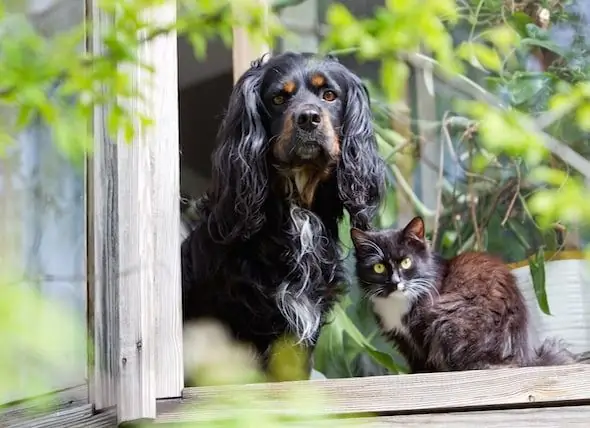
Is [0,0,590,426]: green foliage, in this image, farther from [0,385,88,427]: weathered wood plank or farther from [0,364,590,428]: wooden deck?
[0,385,88,427]: weathered wood plank

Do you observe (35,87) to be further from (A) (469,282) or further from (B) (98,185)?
(A) (469,282)

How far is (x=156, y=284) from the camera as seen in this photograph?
5.71 ft

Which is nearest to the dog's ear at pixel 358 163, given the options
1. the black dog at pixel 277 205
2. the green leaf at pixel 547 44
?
Result: the black dog at pixel 277 205

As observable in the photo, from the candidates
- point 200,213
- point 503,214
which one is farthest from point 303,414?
point 503,214

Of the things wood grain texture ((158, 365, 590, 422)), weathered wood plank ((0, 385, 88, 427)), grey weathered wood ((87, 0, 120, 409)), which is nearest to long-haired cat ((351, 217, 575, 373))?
wood grain texture ((158, 365, 590, 422))

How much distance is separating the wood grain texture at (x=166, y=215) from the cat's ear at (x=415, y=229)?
2.08ft

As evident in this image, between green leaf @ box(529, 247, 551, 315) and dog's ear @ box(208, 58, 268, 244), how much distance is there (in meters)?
0.98

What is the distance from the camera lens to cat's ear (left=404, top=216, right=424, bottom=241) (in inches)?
83.4

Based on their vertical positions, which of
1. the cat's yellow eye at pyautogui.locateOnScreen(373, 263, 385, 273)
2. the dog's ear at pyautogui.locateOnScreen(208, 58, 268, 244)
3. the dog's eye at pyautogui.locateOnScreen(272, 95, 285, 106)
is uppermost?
the dog's eye at pyautogui.locateOnScreen(272, 95, 285, 106)

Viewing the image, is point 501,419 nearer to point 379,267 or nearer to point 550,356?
point 550,356

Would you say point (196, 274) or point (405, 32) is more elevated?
point (405, 32)

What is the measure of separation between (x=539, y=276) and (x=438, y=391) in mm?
1049

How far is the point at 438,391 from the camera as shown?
1659 millimetres

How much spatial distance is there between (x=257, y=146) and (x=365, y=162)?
0.27 metres
